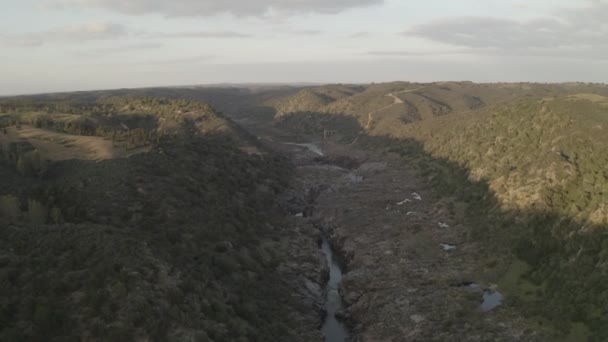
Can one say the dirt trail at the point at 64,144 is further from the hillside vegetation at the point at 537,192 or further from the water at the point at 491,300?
the hillside vegetation at the point at 537,192

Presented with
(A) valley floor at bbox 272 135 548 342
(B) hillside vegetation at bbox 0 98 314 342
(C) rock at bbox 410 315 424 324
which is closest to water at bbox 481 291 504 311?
(A) valley floor at bbox 272 135 548 342

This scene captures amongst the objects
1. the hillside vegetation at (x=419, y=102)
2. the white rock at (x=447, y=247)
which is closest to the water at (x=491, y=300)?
the white rock at (x=447, y=247)

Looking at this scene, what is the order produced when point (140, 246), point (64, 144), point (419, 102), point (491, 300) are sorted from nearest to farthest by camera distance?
point (140, 246) < point (491, 300) < point (64, 144) < point (419, 102)

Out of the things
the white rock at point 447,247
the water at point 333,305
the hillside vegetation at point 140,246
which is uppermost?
the hillside vegetation at point 140,246

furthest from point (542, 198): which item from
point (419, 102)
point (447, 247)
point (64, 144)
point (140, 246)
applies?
point (419, 102)

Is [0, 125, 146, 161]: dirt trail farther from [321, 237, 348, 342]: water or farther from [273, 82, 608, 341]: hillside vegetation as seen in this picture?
[273, 82, 608, 341]: hillside vegetation

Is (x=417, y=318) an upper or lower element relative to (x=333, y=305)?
upper

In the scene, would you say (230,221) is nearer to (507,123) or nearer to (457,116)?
(507,123)

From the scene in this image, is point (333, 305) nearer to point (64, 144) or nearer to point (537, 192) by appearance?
point (537, 192)
